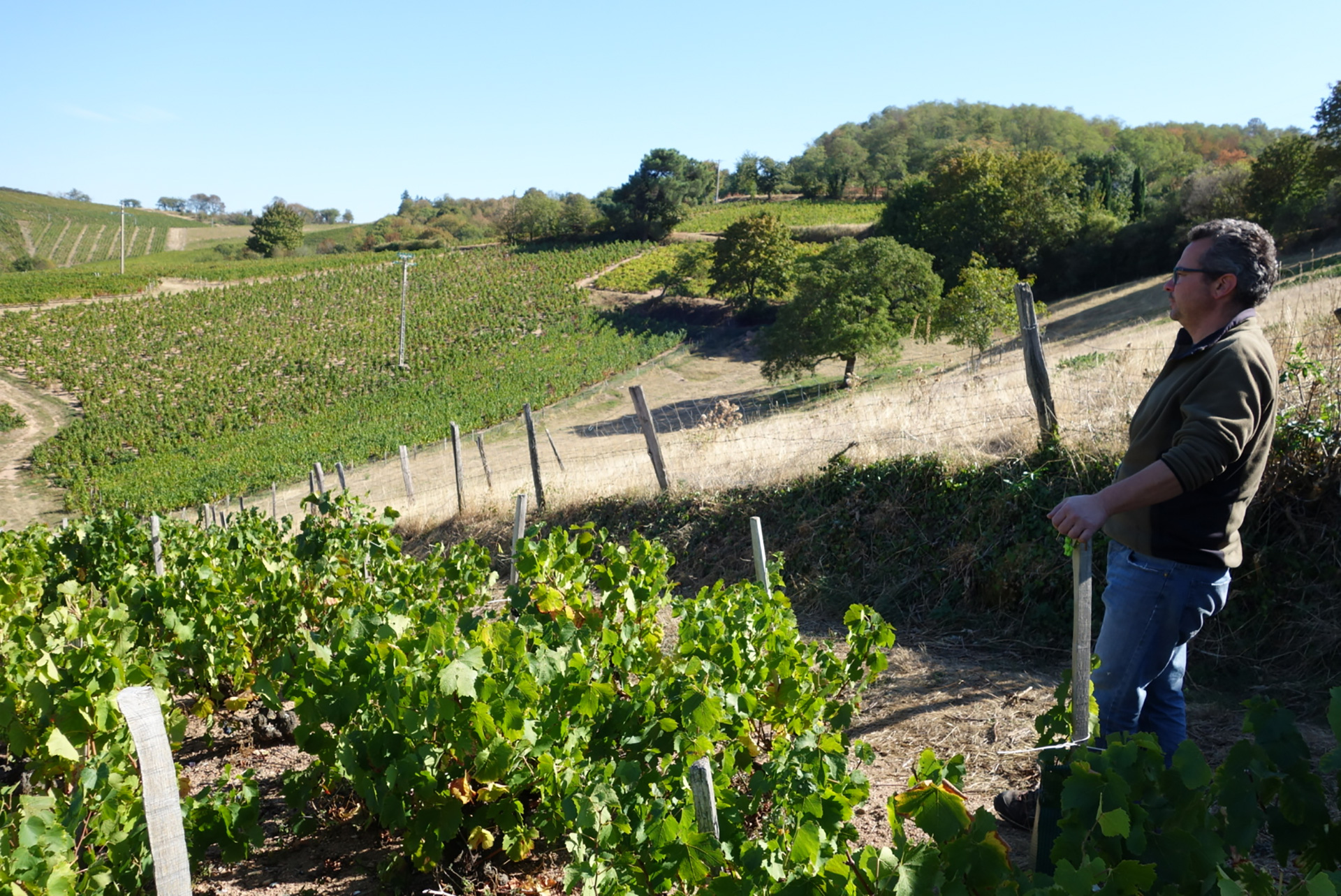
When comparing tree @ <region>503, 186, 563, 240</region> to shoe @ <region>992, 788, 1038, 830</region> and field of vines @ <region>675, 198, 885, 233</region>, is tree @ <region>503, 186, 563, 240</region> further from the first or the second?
shoe @ <region>992, 788, 1038, 830</region>

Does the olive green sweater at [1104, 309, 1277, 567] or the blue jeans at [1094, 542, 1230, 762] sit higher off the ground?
the olive green sweater at [1104, 309, 1277, 567]

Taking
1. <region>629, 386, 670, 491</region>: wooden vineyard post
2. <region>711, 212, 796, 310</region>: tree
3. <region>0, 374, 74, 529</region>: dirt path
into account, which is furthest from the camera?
<region>711, 212, 796, 310</region>: tree

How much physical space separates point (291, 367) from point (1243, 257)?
48737 millimetres

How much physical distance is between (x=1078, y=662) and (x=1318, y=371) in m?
4.04

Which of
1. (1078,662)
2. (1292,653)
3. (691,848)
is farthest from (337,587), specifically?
(1292,653)

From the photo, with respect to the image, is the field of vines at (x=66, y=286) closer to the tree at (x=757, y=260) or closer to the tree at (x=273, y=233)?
the tree at (x=273, y=233)

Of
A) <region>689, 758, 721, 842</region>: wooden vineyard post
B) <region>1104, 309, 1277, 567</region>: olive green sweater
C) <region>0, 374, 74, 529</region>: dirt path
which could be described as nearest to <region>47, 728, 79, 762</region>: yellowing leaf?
<region>689, 758, 721, 842</region>: wooden vineyard post

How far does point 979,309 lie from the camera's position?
97.1 ft

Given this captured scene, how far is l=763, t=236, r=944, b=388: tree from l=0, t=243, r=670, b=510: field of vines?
1167 cm

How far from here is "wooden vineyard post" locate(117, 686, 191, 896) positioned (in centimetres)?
217

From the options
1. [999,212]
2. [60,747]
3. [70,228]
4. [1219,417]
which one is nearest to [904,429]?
[1219,417]

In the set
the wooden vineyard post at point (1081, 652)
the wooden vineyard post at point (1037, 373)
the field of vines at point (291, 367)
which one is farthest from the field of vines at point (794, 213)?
the wooden vineyard post at point (1081, 652)

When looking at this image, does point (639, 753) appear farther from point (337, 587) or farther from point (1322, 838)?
point (337, 587)

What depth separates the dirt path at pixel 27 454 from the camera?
31.0 m
